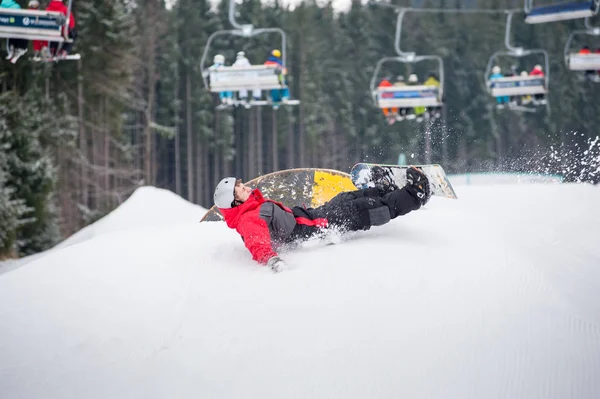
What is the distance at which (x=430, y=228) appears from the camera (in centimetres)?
522

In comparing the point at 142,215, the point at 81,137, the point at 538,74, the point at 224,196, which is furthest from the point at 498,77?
the point at 81,137

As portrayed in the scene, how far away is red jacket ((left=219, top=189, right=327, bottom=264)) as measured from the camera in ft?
15.6

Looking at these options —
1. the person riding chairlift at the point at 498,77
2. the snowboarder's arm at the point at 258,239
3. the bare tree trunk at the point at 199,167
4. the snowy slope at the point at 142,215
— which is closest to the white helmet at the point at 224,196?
the snowboarder's arm at the point at 258,239

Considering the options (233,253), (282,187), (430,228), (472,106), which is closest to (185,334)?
(233,253)

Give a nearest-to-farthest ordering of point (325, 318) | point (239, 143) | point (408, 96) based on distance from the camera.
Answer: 1. point (325, 318)
2. point (408, 96)
3. point (239, 143)

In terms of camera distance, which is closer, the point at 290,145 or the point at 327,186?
the point at 327,186

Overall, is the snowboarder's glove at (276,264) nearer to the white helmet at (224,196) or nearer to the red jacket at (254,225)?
the red jacket at (254,225)

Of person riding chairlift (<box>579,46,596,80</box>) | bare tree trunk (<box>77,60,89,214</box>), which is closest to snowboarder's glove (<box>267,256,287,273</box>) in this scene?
person riding chairlift (<box>579,46,596,80</box>)

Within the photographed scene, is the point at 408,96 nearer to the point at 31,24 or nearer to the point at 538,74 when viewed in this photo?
the point at 538,74

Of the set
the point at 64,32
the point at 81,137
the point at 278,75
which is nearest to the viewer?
the point at 64,32

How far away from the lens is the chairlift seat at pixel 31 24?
34.2 feet

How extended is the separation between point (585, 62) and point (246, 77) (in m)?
8.36

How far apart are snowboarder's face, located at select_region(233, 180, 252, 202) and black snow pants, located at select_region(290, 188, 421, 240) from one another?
0.41 meters

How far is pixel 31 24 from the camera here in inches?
417
